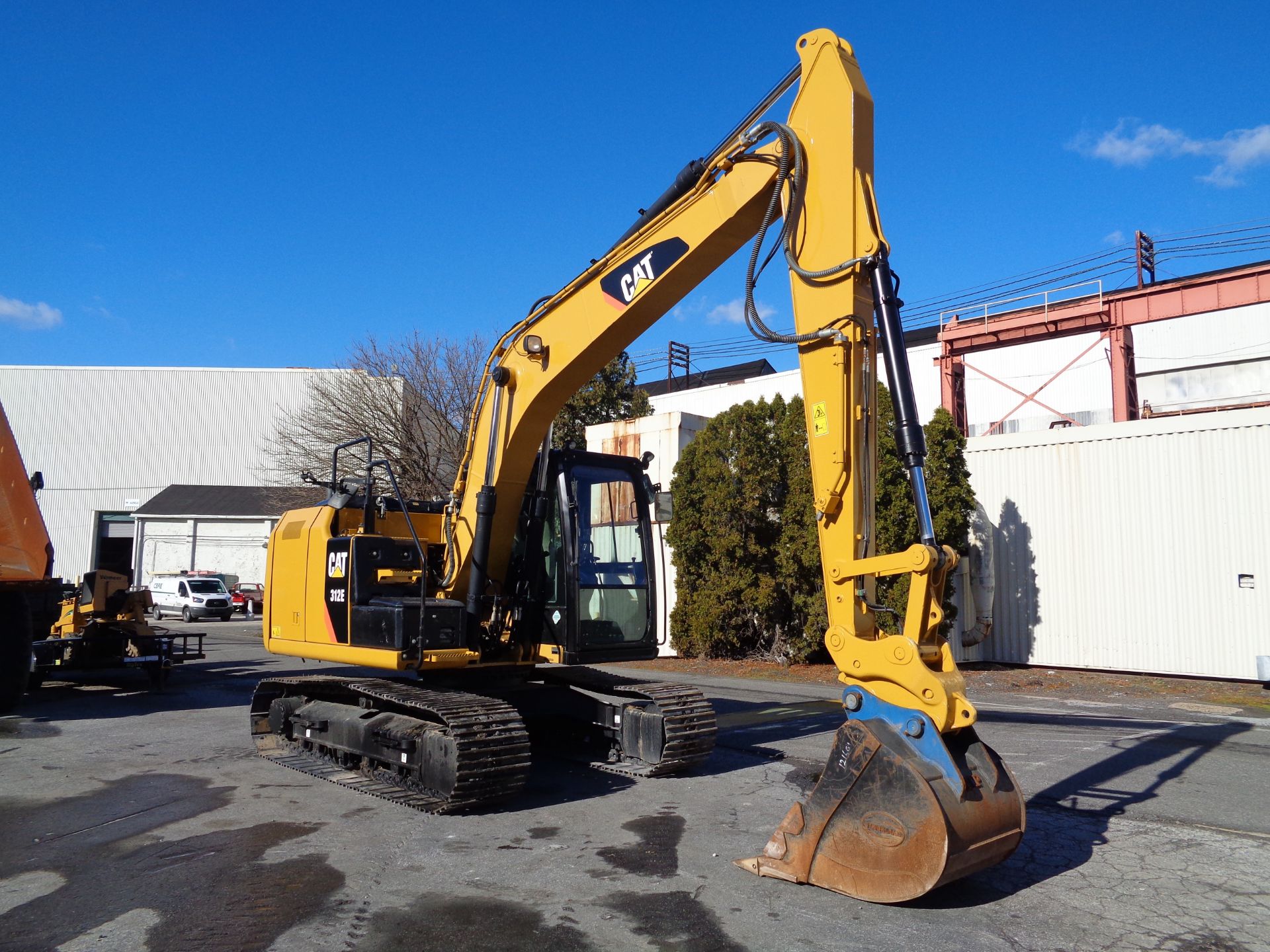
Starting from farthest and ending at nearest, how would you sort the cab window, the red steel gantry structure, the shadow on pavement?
the red steel gantry structure < the cab window < the shadow on pavement

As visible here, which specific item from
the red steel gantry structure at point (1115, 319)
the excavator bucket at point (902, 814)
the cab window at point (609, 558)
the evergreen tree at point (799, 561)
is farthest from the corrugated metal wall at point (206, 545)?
the excavator bucket at point (902, 814)

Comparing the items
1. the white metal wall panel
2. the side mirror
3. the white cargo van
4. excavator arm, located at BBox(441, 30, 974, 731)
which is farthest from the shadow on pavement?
the white cargo van

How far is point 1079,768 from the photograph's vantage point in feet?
28.1

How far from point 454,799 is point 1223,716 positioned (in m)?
10.2

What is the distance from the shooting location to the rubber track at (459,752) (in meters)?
6.86

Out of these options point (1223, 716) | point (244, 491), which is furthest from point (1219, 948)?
point (244, 491)

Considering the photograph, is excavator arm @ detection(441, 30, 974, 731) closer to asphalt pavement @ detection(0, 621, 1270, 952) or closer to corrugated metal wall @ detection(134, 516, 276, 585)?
asphalt pavement @ detection(0, 621, 1270, 952)

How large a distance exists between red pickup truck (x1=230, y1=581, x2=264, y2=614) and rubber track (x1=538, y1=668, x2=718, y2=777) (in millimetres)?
29108

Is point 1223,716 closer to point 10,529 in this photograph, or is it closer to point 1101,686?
point 1101,686

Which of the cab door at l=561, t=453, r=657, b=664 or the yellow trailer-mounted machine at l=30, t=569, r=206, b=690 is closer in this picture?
the cab door at l=561, t=453, r=657, b=664

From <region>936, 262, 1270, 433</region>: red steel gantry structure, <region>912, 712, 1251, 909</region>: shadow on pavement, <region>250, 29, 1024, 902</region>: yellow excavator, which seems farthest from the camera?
<region>936, 262, 1270, 433</region>: red steel gantry structure

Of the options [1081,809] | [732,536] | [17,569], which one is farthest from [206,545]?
[1081,809]

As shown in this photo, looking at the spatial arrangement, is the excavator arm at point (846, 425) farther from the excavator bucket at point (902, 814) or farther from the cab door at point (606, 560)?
the cab door at point (606, 560)

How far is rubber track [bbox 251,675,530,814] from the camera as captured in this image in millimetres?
6859
